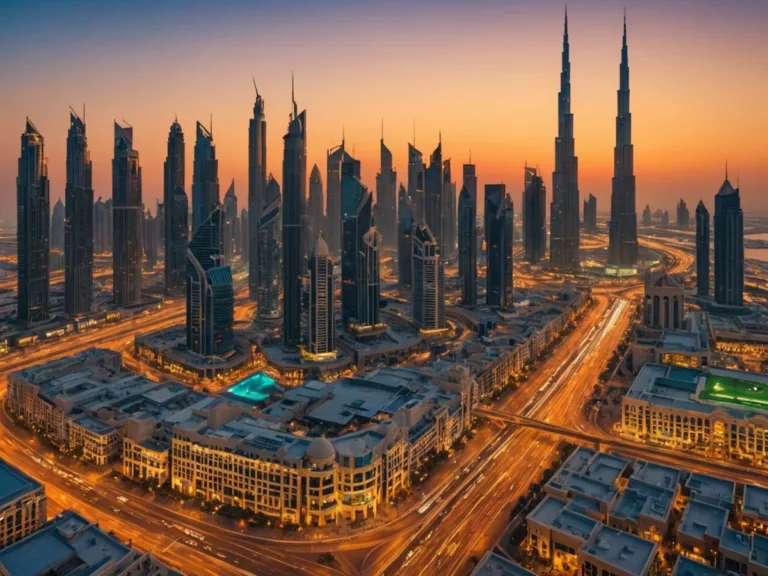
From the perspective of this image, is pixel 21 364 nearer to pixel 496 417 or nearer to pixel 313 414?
pixel 313 414

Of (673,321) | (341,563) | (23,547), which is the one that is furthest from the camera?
(673,321)

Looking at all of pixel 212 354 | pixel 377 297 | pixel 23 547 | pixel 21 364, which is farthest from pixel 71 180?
pixel 23 547

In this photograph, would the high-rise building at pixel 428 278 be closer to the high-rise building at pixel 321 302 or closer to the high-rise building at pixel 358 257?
the high-rise building at pixel 358 257

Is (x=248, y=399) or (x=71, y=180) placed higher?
(x=71, y=180)

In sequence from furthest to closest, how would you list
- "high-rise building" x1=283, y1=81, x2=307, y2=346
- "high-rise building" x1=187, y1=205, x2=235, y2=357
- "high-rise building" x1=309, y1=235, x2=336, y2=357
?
"high-rise building" x1=283, y1=81, x2=307, y2=346
"high-rise building" x1=309, y1=235, x2=336, y2=357
"high-rise building" x1=187, y1=205, x2=235, y2=357

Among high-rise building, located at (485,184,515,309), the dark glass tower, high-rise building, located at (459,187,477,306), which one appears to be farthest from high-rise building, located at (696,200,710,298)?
the dark glass tower

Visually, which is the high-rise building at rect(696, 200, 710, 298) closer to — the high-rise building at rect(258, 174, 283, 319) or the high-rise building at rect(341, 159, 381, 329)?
the high-rise building at rect(341, 159, 381, 329)
